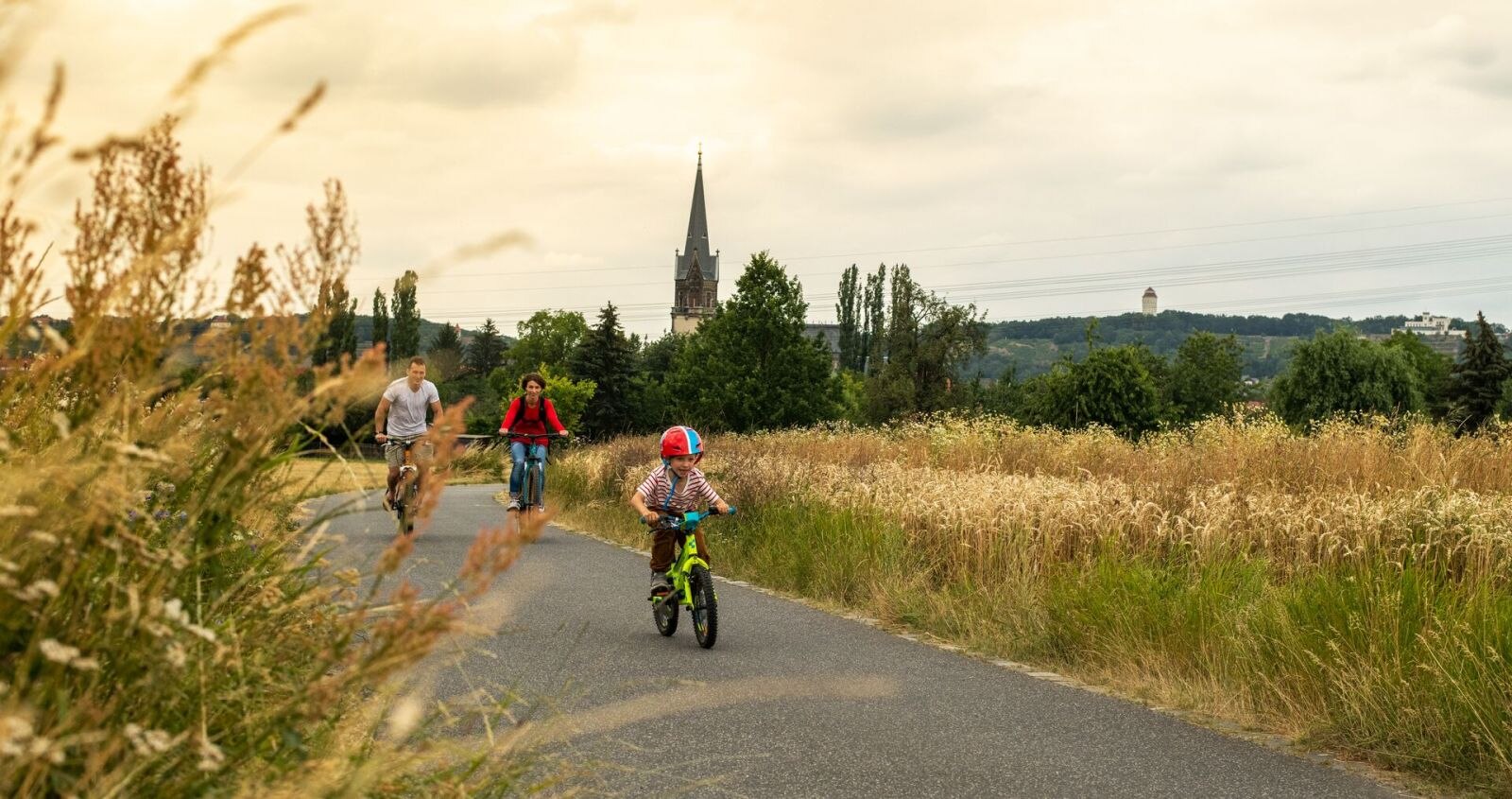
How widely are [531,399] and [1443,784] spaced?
11.4 m

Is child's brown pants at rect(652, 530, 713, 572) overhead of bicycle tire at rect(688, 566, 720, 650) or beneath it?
overhead

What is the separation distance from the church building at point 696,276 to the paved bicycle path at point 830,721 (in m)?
169

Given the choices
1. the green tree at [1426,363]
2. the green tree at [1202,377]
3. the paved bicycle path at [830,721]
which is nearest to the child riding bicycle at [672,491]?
the paved bicycle path at [830,721]

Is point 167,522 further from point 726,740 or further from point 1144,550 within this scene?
point 1144,550

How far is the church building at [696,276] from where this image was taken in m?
181

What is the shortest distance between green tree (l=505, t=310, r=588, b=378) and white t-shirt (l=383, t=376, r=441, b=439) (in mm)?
110681

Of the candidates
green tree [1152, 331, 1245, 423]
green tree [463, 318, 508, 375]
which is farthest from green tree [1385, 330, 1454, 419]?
green tree [463, 318, 508, 375]

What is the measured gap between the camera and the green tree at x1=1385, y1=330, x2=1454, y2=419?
86.5m

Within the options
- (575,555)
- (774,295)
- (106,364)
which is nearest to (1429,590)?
(106,364)

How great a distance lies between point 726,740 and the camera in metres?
6.14

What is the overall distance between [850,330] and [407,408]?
140 m

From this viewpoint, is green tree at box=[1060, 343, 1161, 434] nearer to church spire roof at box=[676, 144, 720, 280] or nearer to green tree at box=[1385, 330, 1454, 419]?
green tree at box=[1385, 330, 1454, 419]

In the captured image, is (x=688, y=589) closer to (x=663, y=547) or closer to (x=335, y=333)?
(x=663, y=547)

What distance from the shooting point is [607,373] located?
95500mm
